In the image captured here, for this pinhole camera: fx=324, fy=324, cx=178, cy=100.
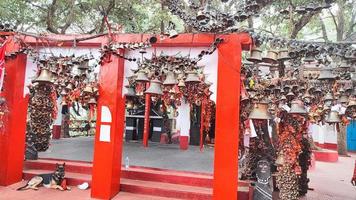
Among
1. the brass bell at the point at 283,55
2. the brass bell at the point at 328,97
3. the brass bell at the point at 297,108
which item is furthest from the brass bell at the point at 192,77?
the brass bell at the point at 328,97

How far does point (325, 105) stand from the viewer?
261 inches

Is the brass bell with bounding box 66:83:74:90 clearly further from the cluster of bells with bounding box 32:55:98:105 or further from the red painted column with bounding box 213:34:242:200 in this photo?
the red painted column with bounding box 213:34:242:200

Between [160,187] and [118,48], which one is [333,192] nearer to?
[160,187]

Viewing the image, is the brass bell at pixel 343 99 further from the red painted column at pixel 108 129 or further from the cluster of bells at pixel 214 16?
the red painted column at pixel 108 129

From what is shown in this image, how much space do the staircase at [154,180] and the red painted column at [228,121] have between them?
34.2 inches

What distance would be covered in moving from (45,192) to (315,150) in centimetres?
1359

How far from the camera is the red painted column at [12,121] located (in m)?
8.29

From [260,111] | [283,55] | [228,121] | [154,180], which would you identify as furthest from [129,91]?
[283,55]

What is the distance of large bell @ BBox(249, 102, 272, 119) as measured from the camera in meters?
5.77

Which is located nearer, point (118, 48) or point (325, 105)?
point (325, 105)

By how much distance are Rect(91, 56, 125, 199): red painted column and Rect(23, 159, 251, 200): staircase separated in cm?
66

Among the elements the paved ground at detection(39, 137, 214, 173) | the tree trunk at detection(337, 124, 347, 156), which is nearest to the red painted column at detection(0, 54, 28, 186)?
the paved ground at detection(39, 137, 214, 173)

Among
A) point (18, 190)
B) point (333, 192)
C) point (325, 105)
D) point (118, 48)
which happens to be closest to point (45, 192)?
point (18, 190)

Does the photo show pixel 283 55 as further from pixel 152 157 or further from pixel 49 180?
pixel 49 180
